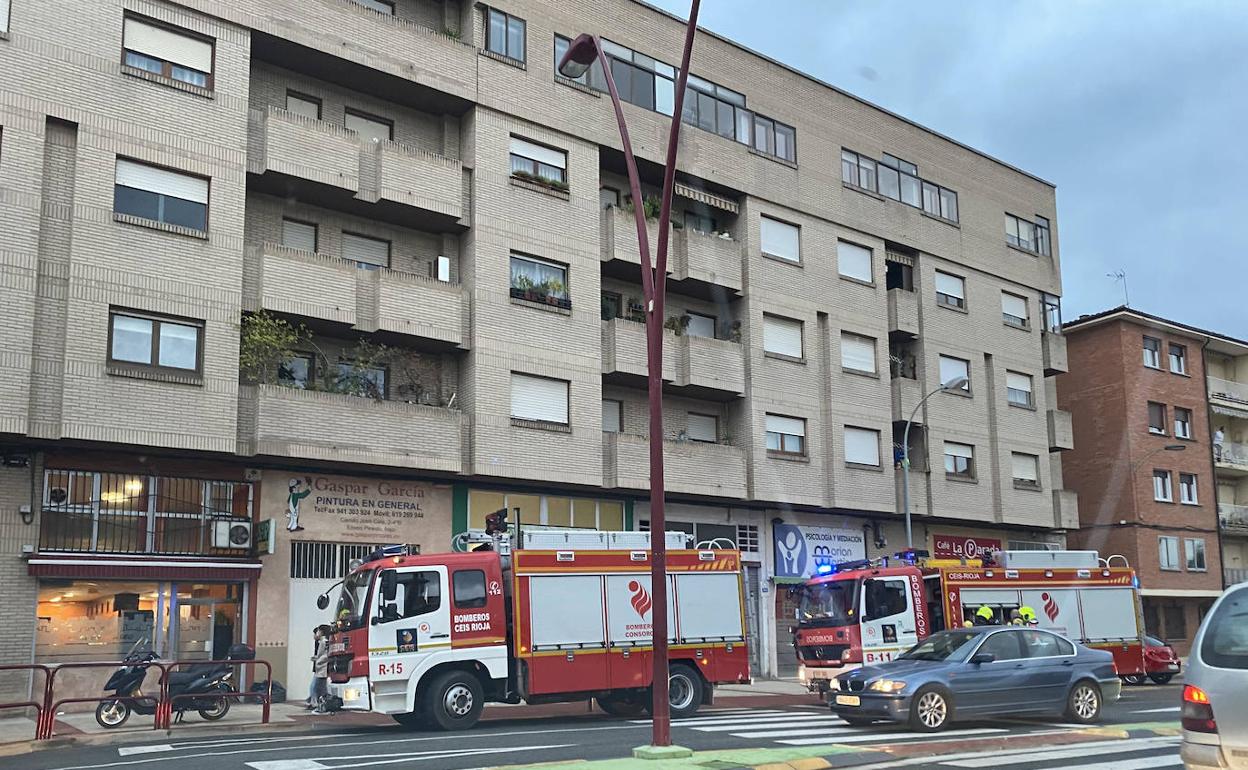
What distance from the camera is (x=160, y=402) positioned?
69.2 ft

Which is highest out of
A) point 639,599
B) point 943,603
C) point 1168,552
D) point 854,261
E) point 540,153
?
point 540,153

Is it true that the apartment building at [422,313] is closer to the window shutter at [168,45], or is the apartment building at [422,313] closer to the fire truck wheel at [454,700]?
the window shutter at [168,45]

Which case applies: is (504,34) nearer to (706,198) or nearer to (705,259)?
(706,198)

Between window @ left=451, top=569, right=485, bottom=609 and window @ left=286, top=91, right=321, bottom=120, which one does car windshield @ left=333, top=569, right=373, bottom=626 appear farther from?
window @ left=286, top=91, right=321, bottom=120

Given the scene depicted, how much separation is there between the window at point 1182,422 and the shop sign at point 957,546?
1191 centimetres

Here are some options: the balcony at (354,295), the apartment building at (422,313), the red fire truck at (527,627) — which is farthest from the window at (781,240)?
the red fire truck at (527,627)

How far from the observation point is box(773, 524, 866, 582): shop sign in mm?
32125

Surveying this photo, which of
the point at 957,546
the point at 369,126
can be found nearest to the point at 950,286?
the point at 957,546

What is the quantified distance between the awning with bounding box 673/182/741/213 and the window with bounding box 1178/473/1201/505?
23397 millimetres

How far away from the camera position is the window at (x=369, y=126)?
1026 inches

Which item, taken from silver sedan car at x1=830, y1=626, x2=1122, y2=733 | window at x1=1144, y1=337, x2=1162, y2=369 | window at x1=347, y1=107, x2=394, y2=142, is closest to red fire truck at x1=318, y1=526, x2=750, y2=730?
silver sedan car at x1=830, y1=626, x2=1122, y2=733

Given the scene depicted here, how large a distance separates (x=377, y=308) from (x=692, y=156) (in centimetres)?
1010

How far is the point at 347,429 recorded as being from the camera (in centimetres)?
2322

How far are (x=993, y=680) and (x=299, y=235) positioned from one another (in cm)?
1663
